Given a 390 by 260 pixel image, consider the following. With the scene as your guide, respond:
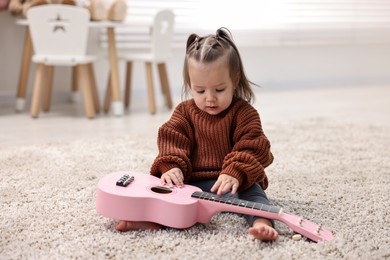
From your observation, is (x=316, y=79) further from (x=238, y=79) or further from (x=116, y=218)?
(x=116, y=218)

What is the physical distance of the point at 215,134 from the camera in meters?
1.10

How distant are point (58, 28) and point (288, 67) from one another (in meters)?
1.91

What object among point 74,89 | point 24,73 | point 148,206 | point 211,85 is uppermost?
point 211,85

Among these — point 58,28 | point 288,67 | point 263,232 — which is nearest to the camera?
point 263,232

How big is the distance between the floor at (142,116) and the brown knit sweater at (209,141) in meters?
0.82

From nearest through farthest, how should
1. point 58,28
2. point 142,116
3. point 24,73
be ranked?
point 58,28 < point 142,116 < point 24,73

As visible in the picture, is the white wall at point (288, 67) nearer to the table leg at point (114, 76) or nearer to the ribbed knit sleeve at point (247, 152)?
the table leg at point (114, 76)

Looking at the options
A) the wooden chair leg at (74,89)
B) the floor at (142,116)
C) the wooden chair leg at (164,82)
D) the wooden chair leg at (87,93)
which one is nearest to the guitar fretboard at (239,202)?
the floor at (142,116)

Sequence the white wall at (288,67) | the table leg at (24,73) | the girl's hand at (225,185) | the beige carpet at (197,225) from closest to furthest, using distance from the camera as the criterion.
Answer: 1. the beige carpet at (197,225)
2. the girl's hand at (225,185)
3. the table leg at (24,73)
4. the white wall at (288,67)

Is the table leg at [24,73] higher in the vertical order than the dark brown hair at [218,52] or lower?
lower

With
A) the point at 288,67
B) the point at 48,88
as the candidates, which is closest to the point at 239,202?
the point at 48,88

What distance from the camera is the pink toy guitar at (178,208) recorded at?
0.94 m

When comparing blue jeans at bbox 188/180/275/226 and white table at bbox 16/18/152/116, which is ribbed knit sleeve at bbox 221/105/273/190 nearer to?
blue jeans at bbox 188/180/275/226

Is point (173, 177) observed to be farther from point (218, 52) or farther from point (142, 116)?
point (142, 116)
